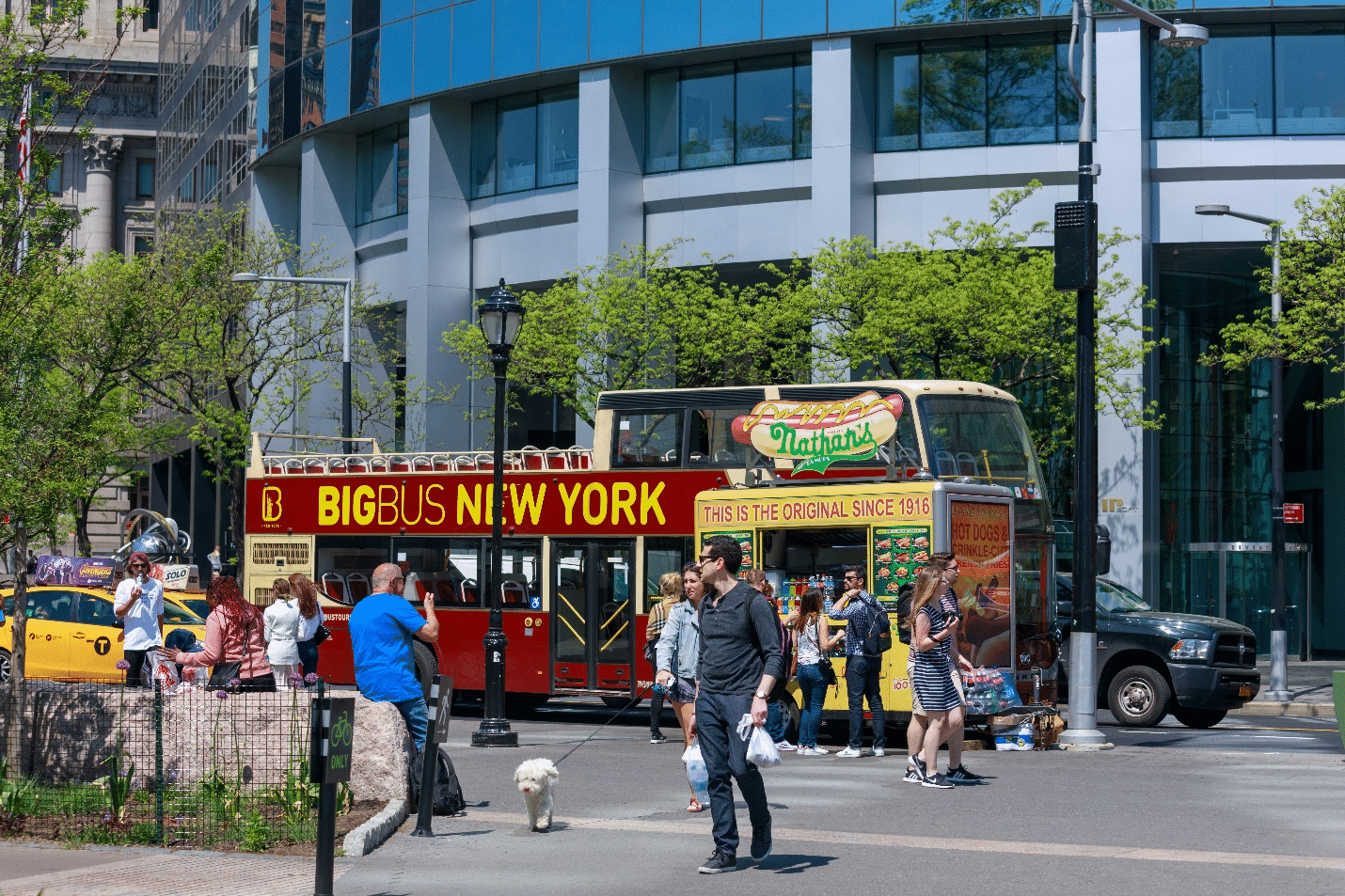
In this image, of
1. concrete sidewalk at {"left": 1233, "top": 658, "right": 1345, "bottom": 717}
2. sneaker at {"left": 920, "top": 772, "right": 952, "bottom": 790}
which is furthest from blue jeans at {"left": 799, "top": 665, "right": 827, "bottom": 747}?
concrete sidewalk at {"left": 1233, "top": 658, "right": 1345, "bottom": 717}

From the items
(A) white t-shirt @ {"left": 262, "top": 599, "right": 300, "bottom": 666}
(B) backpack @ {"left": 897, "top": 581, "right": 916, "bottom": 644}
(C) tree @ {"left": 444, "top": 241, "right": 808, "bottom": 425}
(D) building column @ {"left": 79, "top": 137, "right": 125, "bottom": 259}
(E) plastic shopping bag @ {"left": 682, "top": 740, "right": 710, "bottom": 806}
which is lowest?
(E) plastic shopping bag @ {"left": 682, "top": 740, "right": 710, "bottom": 806}

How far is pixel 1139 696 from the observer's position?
21141 millimetres

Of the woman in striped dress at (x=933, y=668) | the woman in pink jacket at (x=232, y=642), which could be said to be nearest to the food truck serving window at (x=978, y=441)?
the woman in striped dress at (x=933, y=668)

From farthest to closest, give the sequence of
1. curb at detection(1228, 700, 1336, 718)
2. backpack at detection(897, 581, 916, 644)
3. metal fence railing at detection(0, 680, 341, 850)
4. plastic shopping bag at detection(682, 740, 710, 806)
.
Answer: curb at detection(1228, 700, 1336, 718), backpack at detection(897, 581, 916, 644), metal fence railing at detection(0, 680, 341, 850), plastic shopping bag at detection(682, 740, 710, 806)

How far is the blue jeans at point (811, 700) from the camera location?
55.9 ft

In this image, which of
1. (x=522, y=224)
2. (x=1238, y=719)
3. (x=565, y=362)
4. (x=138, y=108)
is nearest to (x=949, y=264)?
(x=565, y=362)

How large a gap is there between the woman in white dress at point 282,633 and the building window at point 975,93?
2184 centimetres

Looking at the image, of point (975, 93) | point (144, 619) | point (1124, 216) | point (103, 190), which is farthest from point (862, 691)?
point (103, 190)

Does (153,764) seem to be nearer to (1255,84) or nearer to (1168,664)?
(1168,664)

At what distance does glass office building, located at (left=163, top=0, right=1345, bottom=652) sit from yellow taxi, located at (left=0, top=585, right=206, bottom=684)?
54.8 feet

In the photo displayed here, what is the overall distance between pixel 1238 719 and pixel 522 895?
56.0 feet

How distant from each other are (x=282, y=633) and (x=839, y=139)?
20935 mm

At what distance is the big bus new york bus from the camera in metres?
18.2

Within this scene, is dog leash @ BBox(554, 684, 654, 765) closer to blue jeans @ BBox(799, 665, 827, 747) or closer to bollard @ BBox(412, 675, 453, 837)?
blue jeans @ BBox(799, 665, 827, 747)
